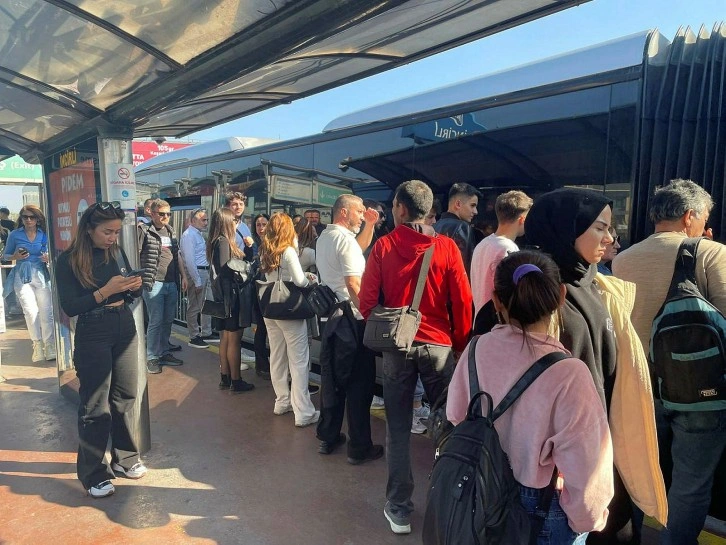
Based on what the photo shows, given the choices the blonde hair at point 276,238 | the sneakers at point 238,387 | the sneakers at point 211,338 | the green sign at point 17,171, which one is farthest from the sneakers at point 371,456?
the green sign at point 17,171

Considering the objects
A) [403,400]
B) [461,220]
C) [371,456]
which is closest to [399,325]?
[403,400]

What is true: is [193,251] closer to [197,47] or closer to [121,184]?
[121,184]

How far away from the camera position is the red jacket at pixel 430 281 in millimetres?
3021

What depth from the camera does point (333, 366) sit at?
388 cm

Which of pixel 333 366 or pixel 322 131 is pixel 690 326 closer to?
pixel 333 366

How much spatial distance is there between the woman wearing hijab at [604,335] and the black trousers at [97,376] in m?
2.83

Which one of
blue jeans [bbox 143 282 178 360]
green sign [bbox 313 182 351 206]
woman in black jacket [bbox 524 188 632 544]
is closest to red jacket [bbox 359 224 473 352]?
woman in black jacket [bbox 524 188 632 544]

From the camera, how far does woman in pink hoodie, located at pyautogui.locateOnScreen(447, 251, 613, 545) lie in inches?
61.4

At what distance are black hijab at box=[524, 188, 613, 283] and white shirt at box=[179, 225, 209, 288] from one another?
5.83 meters

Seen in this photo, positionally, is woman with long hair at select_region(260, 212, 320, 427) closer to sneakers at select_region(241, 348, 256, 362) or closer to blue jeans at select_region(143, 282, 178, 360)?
sneakers at select_region(241, 348, 256, 362)

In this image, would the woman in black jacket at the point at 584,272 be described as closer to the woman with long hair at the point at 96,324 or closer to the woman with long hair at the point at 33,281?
the woman with long hair at the point at 96,324

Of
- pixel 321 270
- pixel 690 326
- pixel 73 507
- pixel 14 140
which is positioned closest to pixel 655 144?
pixel 690 326

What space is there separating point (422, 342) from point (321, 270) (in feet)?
4.35

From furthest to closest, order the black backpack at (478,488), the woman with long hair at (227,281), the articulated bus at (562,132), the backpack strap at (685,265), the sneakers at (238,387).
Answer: the sneakers at (238,387) < the woman with long hair at (227,281) < the articulated bus at (562,132) < the backpack strap at (685,265) < the black backpack at (478,488)
